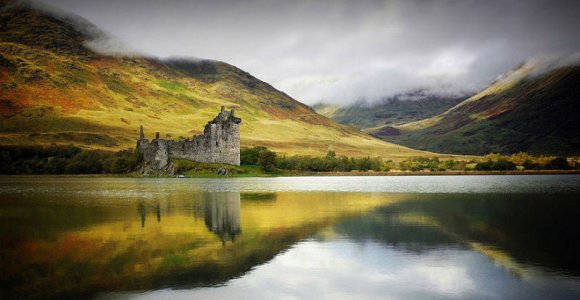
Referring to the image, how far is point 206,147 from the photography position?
101312mm

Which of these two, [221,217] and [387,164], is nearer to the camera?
[221,217]

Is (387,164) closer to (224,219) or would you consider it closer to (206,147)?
(206,147)

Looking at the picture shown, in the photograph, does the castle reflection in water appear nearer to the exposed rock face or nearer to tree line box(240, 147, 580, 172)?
the exposed rock face

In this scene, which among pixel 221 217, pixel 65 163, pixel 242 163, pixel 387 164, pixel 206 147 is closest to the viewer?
pixel 221 217

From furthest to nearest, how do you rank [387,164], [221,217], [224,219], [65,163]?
[387,164] < [65,163] < [221,217] < [224,219]

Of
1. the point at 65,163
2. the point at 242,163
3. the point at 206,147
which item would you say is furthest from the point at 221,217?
the point at 65,163

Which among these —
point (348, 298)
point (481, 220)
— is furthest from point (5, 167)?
point (348, 298)

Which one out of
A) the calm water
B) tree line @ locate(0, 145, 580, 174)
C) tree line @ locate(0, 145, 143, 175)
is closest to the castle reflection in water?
the calm water

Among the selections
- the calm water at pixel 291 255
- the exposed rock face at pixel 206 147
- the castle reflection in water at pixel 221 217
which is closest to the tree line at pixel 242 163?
the exposed rock face at pixel 206 147

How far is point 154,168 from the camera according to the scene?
3939 inches

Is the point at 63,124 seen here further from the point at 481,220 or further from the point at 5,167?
the point at 481,220

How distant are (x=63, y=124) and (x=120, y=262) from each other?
565ft

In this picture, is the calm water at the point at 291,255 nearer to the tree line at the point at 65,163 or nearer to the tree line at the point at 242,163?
the tree line at the point at 242,163

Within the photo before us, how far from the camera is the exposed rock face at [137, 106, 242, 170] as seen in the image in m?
100
